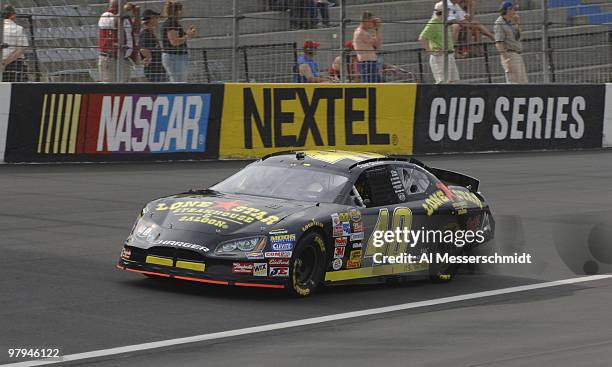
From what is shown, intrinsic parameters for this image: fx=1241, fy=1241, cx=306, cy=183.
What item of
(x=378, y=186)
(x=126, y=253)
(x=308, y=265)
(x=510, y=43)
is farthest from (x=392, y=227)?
(x=510, y=43)

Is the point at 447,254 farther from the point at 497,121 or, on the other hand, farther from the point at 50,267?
the point at 497,121

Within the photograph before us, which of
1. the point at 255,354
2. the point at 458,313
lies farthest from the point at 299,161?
the point at 255,354

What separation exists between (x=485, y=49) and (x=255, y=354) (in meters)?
17.7

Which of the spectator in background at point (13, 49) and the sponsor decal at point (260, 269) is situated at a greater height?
the spectator in background at point (13, 49)

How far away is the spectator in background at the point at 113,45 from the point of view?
20.4 metres

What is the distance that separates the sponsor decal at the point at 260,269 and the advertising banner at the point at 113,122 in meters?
10.7

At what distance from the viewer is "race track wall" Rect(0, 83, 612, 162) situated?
20.0 metres

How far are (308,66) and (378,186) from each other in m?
11.6

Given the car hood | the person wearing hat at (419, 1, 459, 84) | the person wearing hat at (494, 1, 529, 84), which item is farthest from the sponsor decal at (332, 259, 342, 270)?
the person wearing hat at (494, 1, 529, 84)

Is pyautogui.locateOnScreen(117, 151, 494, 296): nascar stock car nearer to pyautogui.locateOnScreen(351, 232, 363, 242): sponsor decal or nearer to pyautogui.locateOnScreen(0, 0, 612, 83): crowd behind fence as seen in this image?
pyautogui.locateOnScreen(351, 232, 363, 242): sponsor decal

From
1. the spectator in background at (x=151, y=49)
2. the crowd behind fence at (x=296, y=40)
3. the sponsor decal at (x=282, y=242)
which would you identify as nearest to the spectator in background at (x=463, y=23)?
the crowd behind fence at (x=296, y=40)

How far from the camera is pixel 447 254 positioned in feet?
38.2

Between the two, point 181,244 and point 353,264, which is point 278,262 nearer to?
point 181,244

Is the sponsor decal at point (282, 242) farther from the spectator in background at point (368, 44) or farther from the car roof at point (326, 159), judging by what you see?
the spectator in background at point (368, 44)
